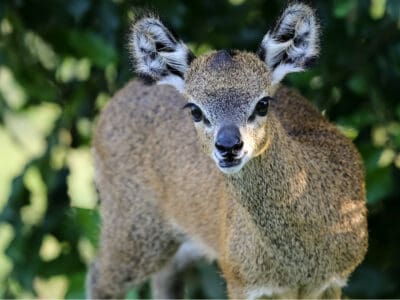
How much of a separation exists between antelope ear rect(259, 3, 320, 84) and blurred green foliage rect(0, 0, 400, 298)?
741mm

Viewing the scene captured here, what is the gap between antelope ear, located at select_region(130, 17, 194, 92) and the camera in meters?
5.80

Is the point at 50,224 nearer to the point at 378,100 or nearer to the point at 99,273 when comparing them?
the point at 99,273

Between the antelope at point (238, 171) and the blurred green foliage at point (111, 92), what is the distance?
14.9 inches

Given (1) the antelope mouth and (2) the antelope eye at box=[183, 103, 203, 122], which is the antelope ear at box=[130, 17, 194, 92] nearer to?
(2) the antelope eye at box=[183, 103, 203, 122]

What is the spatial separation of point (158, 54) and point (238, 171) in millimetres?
701

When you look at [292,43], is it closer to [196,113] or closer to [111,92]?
[196,113]

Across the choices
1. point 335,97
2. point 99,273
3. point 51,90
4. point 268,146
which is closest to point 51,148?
point 51,90

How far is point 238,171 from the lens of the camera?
552cm

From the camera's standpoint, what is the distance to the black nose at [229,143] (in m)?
5.19

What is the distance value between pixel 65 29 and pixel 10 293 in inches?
66.1

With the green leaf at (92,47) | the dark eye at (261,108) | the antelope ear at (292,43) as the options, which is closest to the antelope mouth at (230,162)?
the dark eye at (261,108)

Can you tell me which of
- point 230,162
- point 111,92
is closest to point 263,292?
point 230,162

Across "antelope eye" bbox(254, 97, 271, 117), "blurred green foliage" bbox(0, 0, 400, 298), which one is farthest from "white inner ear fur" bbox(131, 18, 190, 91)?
"blurred green foliage" bbox(0, 0, 400, 298)

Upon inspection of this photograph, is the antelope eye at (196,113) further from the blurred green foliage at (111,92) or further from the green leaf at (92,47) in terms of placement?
the green leaf at (92,47)
